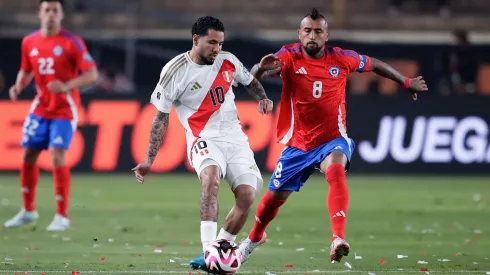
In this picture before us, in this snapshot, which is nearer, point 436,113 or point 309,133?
point 309,133

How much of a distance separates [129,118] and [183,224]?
674 centimetres

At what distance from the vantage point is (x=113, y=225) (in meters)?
12.7

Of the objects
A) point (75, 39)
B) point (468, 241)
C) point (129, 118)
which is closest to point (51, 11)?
point (75, 39)

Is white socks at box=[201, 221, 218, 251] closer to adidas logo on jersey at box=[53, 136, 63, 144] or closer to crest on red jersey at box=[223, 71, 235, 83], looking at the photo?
crest on red jersey at box=[223, 71, 235, 83]

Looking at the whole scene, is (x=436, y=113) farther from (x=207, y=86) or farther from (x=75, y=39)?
(x=207, y=86)

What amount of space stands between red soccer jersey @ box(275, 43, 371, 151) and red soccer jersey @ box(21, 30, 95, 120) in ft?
11.1

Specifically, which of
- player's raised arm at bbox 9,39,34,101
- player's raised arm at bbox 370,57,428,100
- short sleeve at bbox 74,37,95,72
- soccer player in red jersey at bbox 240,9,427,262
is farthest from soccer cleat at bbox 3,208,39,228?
player's raised arm at bbox 370,57,428,100

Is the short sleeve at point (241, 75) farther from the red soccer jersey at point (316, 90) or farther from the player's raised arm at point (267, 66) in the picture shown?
the red soccer jersey at point (316, 90)

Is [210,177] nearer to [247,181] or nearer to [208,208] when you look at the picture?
[208,208]

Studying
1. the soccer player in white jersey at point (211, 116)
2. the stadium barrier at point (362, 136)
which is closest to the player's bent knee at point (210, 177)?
the soccer player in white jersey at point (211, 116)

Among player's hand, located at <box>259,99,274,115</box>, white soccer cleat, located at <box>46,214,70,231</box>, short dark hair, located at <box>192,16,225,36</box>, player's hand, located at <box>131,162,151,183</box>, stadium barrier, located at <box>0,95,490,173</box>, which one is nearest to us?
player's hand, located at <box>131,162,151,183</box>

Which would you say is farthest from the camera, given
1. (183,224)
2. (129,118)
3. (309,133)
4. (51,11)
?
(129,118)

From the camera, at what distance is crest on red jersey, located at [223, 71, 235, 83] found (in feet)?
29.5

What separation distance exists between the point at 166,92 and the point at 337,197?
5.17 feet
